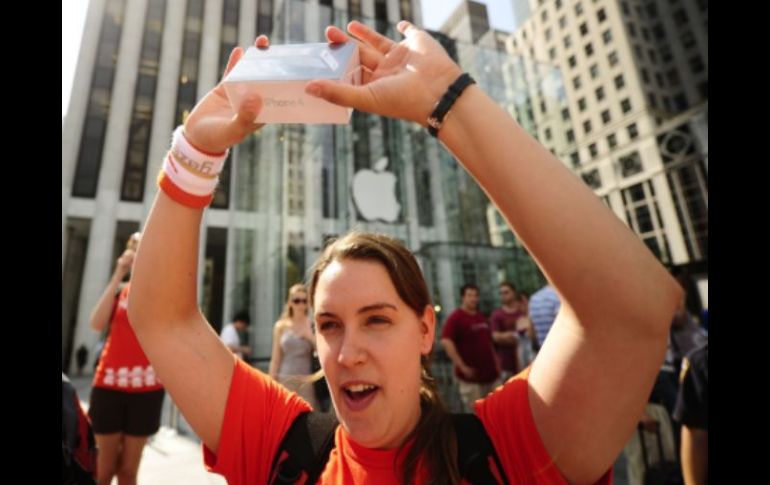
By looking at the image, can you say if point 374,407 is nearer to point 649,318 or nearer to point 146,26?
point 649,318

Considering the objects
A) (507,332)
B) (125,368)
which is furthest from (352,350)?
(507,332)

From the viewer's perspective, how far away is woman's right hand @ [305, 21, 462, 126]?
910 millimetres

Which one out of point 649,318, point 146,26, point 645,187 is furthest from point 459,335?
point 645,187

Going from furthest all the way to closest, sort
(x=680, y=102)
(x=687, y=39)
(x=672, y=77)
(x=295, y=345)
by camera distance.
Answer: (x=680, y=102) < (x=672, y=77) < (x=687, y=39) < (x=295, y=345)

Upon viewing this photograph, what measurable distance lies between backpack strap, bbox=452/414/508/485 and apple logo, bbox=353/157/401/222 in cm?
1170

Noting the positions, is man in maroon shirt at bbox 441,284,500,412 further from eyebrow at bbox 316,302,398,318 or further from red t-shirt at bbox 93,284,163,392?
eyebrow at bbox 316,302,398,318

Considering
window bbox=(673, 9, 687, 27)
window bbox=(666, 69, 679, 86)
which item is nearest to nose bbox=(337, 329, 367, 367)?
window bbox=(673, 9, 687, 27)

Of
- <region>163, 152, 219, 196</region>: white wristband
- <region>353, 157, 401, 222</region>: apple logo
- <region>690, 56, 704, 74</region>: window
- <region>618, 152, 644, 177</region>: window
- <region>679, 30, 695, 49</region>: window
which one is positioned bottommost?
<region>163, 152, 219, 196</region>: white wristband

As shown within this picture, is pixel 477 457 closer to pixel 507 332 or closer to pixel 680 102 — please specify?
pixel 507 332

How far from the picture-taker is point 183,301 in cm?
122

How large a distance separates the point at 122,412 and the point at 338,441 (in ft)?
9.52

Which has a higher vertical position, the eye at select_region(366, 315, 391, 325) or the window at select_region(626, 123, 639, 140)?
the window at select_region(626, 123, 639, 140)
